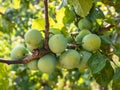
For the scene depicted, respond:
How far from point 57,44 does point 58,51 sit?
0.03m

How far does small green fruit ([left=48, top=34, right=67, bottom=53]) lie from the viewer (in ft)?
5.00

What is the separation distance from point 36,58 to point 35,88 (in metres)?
1.81

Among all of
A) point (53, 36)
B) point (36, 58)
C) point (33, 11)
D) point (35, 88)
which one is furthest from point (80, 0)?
point (33, 11)

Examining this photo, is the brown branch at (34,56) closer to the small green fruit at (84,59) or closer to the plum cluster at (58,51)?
the plum cluster at (58,51)

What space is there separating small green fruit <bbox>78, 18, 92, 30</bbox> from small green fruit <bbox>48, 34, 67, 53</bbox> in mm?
327

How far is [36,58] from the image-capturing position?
160 cm

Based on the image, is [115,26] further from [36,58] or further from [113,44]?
[36,58]

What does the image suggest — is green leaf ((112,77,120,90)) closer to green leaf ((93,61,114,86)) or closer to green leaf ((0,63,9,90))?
green leaf ((93,61,114,86))

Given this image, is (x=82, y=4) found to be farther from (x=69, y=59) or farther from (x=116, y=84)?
(x=116, y=84)

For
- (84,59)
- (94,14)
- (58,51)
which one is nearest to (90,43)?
(84,59)

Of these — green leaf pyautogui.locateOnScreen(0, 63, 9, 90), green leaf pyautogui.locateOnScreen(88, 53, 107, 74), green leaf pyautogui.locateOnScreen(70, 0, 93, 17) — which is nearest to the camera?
green leaf pyautogui.locateOnScreen(70, 0, 93, 17)

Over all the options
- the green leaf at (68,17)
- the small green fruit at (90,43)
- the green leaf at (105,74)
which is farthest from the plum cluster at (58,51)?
the green leaf at (68,17)

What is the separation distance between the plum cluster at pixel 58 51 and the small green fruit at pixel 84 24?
12 cm

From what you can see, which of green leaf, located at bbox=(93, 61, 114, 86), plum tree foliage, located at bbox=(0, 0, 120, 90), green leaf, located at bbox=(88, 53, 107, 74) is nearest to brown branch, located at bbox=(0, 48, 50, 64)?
plum tree foliage, located at bbox=(0, 0, 120, 90)
